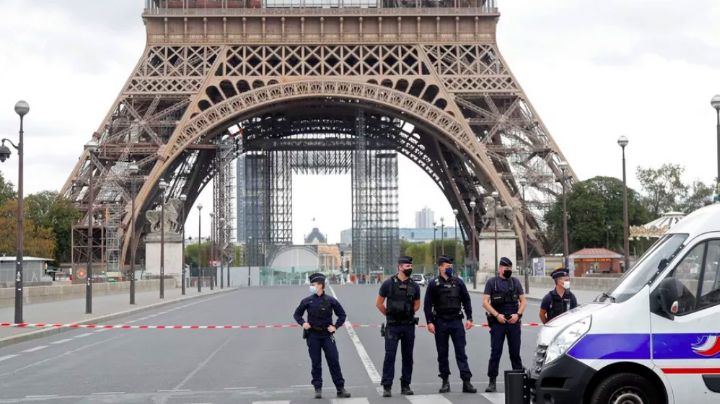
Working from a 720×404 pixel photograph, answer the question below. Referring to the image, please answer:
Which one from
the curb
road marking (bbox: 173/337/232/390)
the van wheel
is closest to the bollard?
the van wheel

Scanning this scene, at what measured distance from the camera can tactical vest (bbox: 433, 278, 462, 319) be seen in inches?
476

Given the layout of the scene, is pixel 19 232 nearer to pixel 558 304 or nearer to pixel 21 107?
pixel 21 107

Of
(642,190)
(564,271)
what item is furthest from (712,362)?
(642,190)

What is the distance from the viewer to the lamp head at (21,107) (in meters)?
26.0

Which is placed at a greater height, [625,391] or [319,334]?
[319,334]

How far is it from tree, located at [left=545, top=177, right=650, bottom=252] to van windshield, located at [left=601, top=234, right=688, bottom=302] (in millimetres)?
60812

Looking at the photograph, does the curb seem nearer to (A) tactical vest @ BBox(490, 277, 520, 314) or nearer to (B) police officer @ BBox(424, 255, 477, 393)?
(B) police officer @ BBox(424, 255, 477, 393)

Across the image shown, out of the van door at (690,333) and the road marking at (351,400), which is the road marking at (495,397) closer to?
the road marking at (351,400)

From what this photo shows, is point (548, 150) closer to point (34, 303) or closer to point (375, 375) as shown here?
point (34, 303)

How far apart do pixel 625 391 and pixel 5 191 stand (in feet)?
278

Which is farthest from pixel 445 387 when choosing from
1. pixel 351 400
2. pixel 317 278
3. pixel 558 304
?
pixel 317 278

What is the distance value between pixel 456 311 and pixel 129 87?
160 ft

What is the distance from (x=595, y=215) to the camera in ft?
237

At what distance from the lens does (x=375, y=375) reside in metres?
14.3
